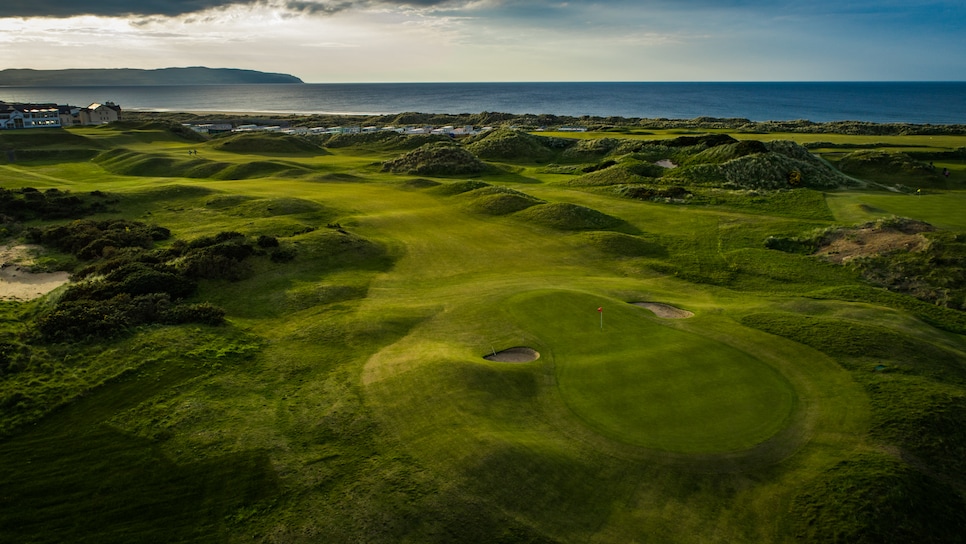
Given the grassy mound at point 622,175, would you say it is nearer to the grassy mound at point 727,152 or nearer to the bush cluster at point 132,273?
the grassy mound at point 727,152

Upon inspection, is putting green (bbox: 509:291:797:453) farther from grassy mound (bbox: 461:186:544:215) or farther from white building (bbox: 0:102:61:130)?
white building (bbox: 0:102:61:130)

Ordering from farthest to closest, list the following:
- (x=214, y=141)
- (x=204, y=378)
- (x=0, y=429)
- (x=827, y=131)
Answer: (x=827, y=131), (x=214, y=141), (x=204, y=378), (x=0, y=429)

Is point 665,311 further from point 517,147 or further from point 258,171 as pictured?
point 517,147

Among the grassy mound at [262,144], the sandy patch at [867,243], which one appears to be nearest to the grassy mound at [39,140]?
the grassy mound at [262,144]

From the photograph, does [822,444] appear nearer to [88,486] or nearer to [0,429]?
[88,486]

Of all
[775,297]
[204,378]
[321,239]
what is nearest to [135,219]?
[321,239]

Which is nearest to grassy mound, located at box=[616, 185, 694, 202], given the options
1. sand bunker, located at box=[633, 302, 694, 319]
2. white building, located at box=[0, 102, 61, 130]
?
sand bunker, located at box=[633, 302, 694, 319]
